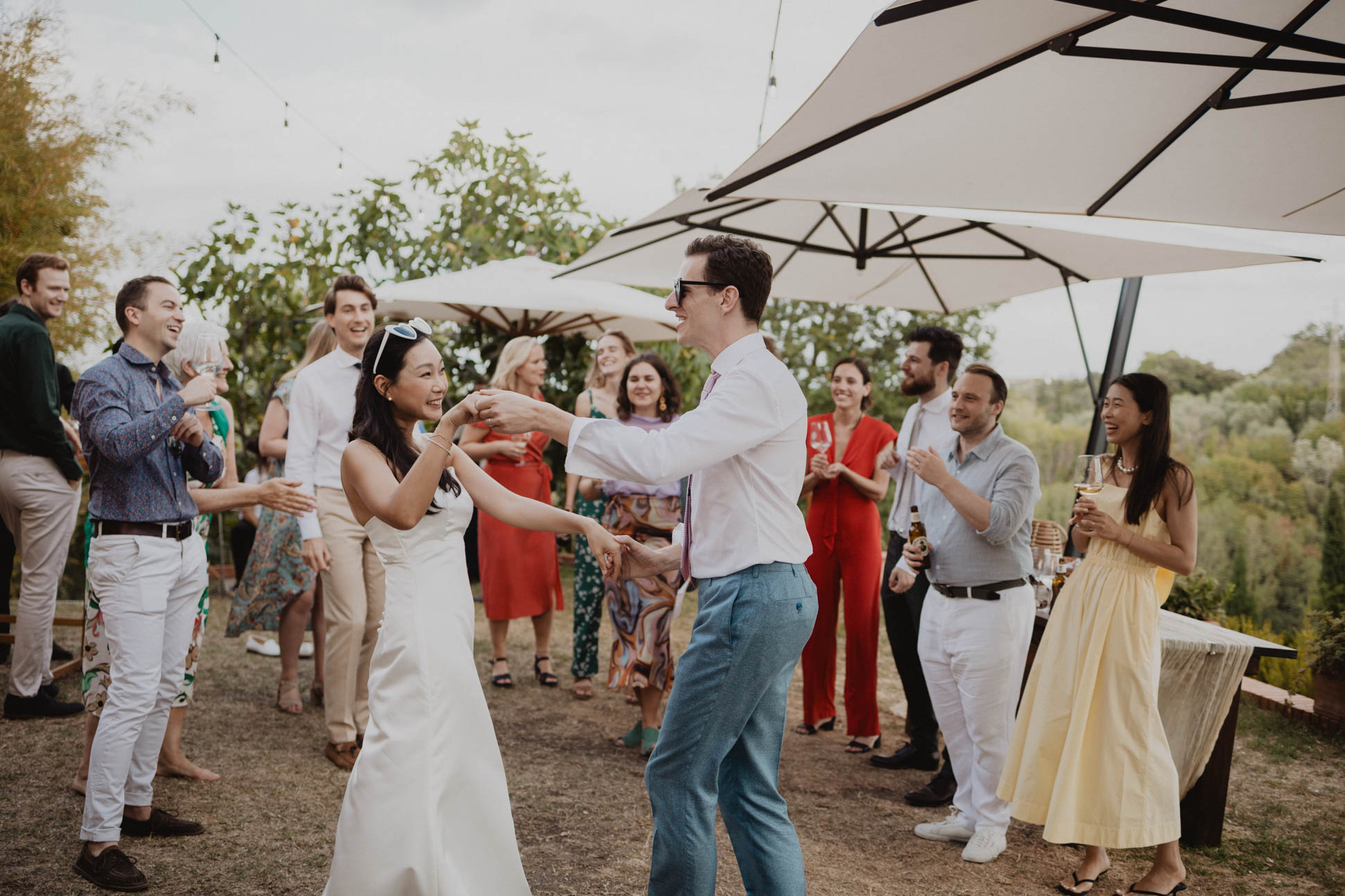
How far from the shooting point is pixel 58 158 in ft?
23.0

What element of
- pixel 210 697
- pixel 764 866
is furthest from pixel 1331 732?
pixel 210 697

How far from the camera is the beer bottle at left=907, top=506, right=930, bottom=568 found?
4.12 metres

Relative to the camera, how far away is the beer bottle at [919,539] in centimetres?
412

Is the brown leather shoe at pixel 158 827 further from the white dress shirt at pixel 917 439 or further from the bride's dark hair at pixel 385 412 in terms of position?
the white dress shirt at pixel 917 439

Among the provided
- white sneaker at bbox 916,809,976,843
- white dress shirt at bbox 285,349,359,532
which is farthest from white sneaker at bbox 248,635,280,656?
white sneaker at bbox 916,809,976,843

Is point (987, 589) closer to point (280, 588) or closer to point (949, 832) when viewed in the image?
point (949, 832)

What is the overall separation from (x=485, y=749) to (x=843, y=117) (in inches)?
88.7

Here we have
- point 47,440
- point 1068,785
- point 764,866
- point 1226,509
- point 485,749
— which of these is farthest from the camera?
point 1226,509

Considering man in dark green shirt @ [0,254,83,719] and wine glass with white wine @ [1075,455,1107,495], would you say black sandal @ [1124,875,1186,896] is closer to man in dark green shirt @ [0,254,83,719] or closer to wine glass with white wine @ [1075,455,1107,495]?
wine glass with white wine @ [1075,455,1107,495]

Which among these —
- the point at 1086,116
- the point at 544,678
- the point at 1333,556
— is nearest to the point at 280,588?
the point at 544,678

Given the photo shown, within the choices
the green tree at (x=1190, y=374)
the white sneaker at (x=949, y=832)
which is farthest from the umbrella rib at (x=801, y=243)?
the green tree at (x=1190, y=374)

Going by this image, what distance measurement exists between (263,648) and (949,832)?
4.82 metres

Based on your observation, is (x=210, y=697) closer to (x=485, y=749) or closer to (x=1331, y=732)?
(x=485, y=749)

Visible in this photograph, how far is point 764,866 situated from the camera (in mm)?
2430
